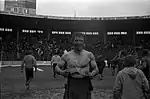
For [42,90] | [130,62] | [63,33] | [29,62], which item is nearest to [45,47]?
[63,33]

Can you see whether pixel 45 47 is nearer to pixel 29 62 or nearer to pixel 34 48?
pixel 34 48

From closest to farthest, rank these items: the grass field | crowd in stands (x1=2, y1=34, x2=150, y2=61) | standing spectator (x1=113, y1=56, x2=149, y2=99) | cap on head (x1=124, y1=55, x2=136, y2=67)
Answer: standing spectator (x1=113, y1=56, x2=149, y2=99), cap on head (x1=124, y1=55, x2=136, y2=67), the grass field, crowd in stands (x1=2, y1=34, x2=150, y2=61)

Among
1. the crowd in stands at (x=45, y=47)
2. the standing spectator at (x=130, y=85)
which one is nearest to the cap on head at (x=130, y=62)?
the standing spectator at (x=130, y=85)

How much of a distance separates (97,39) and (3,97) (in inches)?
1234

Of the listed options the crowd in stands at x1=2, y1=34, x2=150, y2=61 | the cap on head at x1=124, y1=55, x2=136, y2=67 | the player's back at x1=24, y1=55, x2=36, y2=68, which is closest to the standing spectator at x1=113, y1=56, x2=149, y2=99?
the cap on head at x1=124, y1=55, x2=136, y2=67

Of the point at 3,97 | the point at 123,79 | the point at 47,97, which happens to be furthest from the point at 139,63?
the point at 3,97

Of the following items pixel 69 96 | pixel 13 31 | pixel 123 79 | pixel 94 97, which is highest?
pixel 13 31

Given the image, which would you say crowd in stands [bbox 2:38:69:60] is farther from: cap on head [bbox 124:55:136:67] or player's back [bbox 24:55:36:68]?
cap on head [bbox 124:55:136:67]

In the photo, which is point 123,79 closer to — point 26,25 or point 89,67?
point 89,67

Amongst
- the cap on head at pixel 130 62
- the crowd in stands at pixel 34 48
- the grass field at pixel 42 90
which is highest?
the cap on head at pixel 130 62

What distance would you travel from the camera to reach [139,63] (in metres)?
5.26

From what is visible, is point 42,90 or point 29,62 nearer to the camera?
point 42,90

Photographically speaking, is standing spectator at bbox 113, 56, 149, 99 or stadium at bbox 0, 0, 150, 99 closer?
standing spectator at bbox 113, 56, 149, 99

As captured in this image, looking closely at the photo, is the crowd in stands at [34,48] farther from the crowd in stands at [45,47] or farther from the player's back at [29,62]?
the player's back at [29,62]
